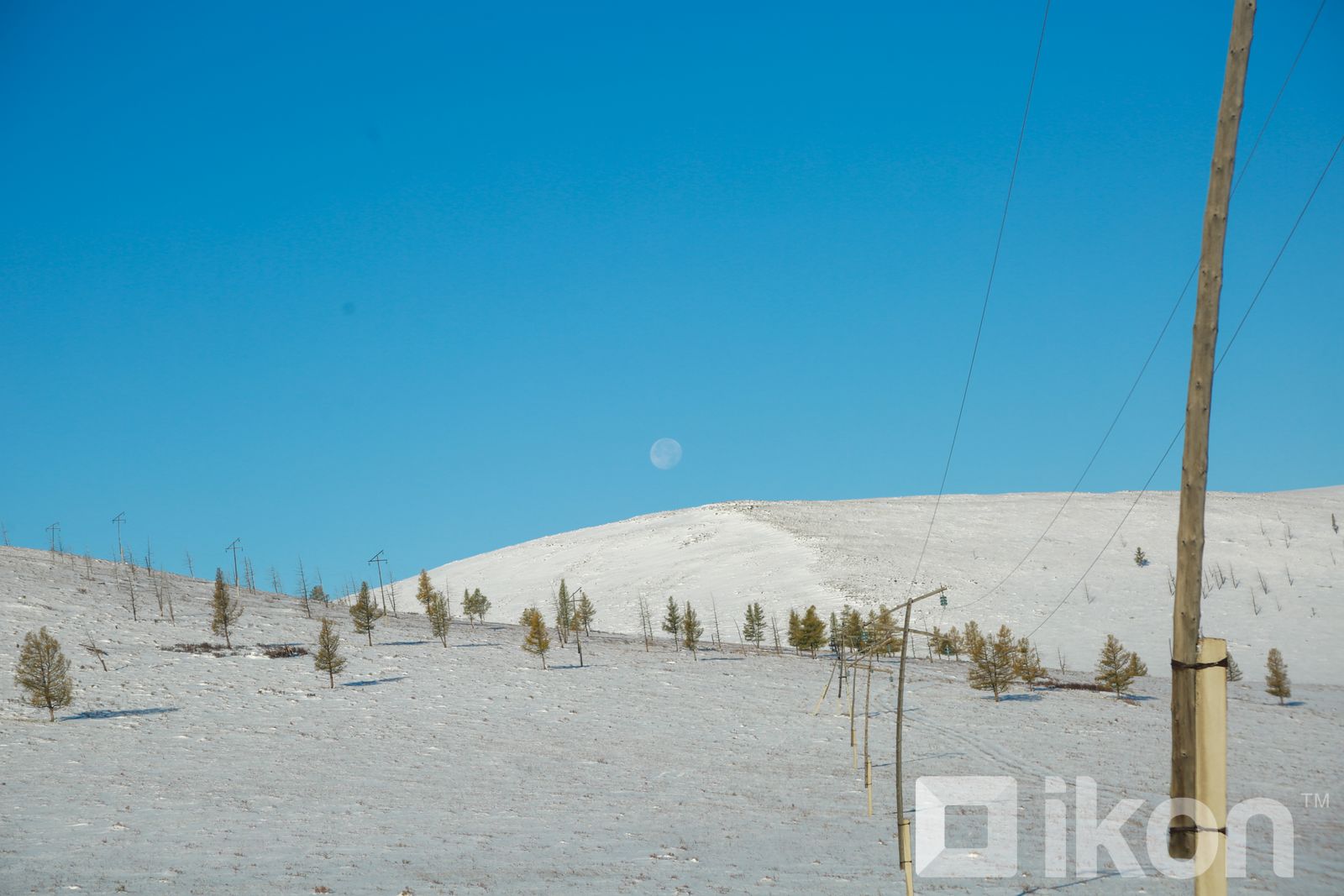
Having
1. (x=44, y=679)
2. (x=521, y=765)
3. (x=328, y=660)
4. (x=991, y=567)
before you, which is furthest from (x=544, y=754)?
(x=991, y=567)

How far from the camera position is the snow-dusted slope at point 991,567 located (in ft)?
351

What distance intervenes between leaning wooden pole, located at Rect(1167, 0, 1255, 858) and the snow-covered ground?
1737cm

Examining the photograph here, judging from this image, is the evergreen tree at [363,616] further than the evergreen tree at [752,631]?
No

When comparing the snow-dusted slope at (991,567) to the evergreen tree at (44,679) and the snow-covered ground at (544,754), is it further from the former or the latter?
the evergreen tree at (44,679)

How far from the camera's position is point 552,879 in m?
23.3

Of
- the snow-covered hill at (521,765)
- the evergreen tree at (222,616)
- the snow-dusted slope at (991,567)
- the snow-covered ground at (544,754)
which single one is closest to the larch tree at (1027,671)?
the snow-covered hill at (521,765)

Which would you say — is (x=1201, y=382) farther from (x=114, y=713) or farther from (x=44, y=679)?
(x=114, y=713)

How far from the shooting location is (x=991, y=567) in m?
134

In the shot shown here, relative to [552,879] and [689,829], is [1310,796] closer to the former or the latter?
[689,829]

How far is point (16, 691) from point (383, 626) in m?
39.8

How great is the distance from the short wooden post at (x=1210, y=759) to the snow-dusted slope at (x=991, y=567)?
9855cm

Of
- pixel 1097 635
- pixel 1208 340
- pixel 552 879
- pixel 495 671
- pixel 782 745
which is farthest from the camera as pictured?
pixel 1097 635

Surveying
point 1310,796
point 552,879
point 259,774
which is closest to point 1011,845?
point 552,879

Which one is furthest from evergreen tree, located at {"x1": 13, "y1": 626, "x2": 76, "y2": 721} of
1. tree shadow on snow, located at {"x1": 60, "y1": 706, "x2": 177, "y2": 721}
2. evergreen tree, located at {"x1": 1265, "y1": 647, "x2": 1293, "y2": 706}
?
evergreen tree, located at {"x1": 1265, "y1": 647, "x2": 1293, "y2": 706}
